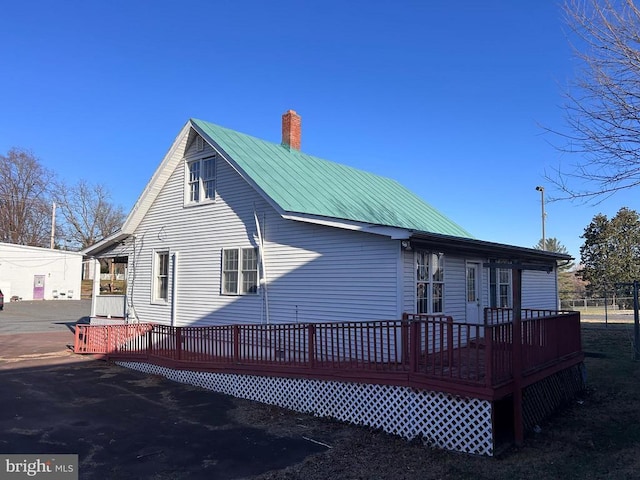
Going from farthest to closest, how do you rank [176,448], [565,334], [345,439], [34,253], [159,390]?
1. [34,253]
2. [159,390]
3. [565,334]
4. [345,439]
5. [176,448]

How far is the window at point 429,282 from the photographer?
1109 cm

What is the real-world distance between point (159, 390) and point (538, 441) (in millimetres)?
8249

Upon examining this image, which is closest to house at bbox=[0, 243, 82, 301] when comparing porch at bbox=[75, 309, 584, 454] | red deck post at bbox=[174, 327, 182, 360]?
red deck post at bbox=[174, 327, 182, 360]

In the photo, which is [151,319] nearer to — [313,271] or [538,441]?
[313,271]

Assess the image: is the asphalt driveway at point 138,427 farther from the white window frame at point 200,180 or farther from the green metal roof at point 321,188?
the white window frame at point 200,180

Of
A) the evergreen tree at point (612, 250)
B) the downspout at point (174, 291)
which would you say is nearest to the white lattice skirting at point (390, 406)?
the downspout at point (174, 291)

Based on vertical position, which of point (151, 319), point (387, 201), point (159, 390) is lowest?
point (159, 390)

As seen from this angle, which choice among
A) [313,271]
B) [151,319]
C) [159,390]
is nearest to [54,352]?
[151,319]

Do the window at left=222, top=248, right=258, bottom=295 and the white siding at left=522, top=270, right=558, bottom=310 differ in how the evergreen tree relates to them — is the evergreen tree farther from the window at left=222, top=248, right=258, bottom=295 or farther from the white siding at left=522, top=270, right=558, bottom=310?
the window at left=222, top=248, right=258, bottom=295

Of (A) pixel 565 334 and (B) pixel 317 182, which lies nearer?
(A) pixel 565 334

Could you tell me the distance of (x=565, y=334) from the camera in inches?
409

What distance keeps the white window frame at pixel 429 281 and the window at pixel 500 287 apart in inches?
120

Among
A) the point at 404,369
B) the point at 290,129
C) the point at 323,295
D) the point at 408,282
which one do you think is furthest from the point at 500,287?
the point at 290,129

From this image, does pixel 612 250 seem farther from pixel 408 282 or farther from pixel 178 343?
pixel 178 343
